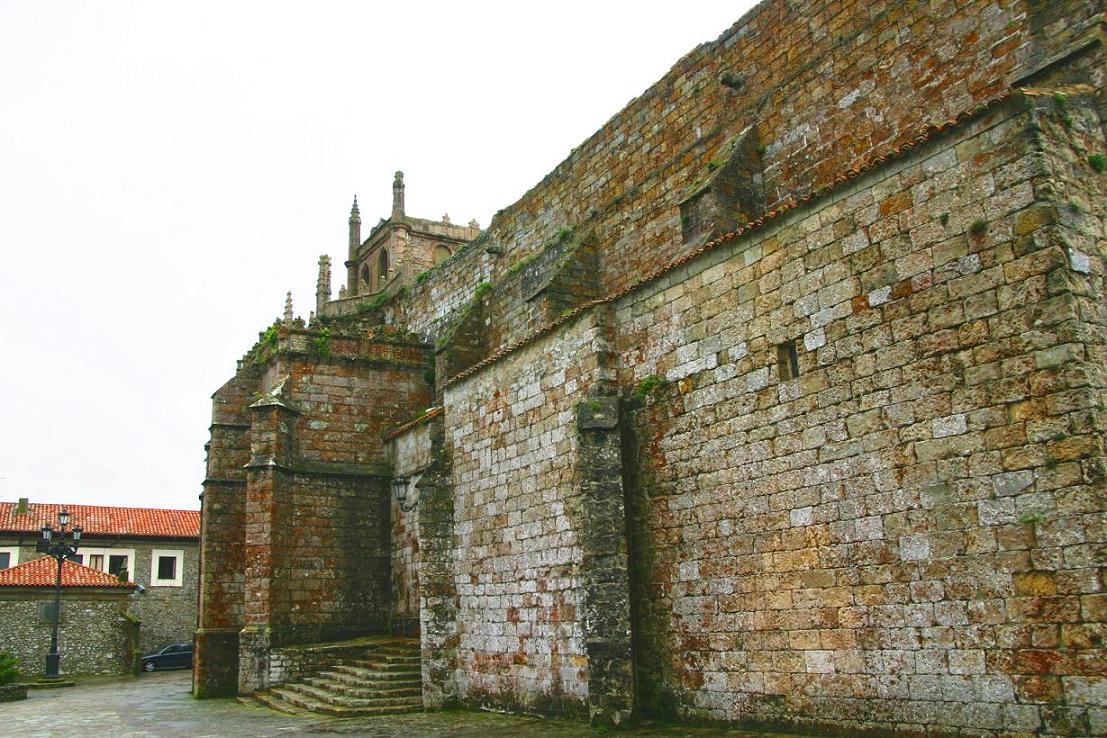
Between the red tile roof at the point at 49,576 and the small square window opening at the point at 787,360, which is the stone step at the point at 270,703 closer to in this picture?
the small square window opening at the point at 787,360

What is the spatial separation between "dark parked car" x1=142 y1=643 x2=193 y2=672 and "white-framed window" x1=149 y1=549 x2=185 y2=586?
4966 millimetres

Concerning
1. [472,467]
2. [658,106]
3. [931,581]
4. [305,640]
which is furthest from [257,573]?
[931,581]

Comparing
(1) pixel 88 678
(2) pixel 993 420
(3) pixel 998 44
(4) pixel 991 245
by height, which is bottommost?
(1) pixel 88 678

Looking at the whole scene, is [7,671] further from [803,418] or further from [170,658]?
[803,418]

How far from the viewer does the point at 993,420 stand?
6762mm

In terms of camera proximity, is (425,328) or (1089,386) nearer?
(1089,386)

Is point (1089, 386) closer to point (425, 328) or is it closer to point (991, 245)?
point (991, 245)

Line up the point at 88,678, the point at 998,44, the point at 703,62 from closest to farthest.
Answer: the point at 998,44
the point at 703,62
the point at 88,678

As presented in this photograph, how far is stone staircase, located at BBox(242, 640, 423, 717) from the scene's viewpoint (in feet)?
44.0

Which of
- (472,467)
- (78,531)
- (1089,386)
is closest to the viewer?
(1089,386)

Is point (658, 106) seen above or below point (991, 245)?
above

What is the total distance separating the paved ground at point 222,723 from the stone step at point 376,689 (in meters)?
0.96

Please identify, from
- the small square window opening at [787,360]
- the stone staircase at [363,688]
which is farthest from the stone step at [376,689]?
the small square window opening at [787,360]

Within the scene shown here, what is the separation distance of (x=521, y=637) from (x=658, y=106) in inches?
348
